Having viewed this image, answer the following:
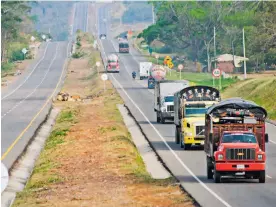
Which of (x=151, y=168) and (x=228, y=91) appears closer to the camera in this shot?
(x=151, y=168)

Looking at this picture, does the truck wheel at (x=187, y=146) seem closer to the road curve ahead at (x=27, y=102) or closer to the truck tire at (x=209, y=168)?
the road curve ahead at (x=27, y=102)

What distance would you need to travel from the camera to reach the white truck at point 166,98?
2788 inches

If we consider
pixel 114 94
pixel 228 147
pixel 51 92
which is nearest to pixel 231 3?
pixel 51 92

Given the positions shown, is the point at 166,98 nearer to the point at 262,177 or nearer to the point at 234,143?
the point at 234,143

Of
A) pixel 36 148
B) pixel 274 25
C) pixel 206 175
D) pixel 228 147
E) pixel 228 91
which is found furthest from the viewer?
pixel 274 25

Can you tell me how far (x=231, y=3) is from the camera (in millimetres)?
191125

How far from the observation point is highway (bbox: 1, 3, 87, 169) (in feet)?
218

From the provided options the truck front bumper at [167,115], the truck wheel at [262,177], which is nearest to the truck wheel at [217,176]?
the truck wheel at [262,177]

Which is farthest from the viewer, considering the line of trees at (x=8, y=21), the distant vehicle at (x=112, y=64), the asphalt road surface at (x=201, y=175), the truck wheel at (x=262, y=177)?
the line of trees at (x=8, y=21)

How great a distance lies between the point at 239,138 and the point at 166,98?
111ft

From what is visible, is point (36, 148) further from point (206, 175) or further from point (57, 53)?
point (57, 53)

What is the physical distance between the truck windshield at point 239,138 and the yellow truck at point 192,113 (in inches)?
543

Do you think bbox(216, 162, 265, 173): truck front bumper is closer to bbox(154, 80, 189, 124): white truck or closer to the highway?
the highway

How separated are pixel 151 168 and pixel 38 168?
5689 millimetres
